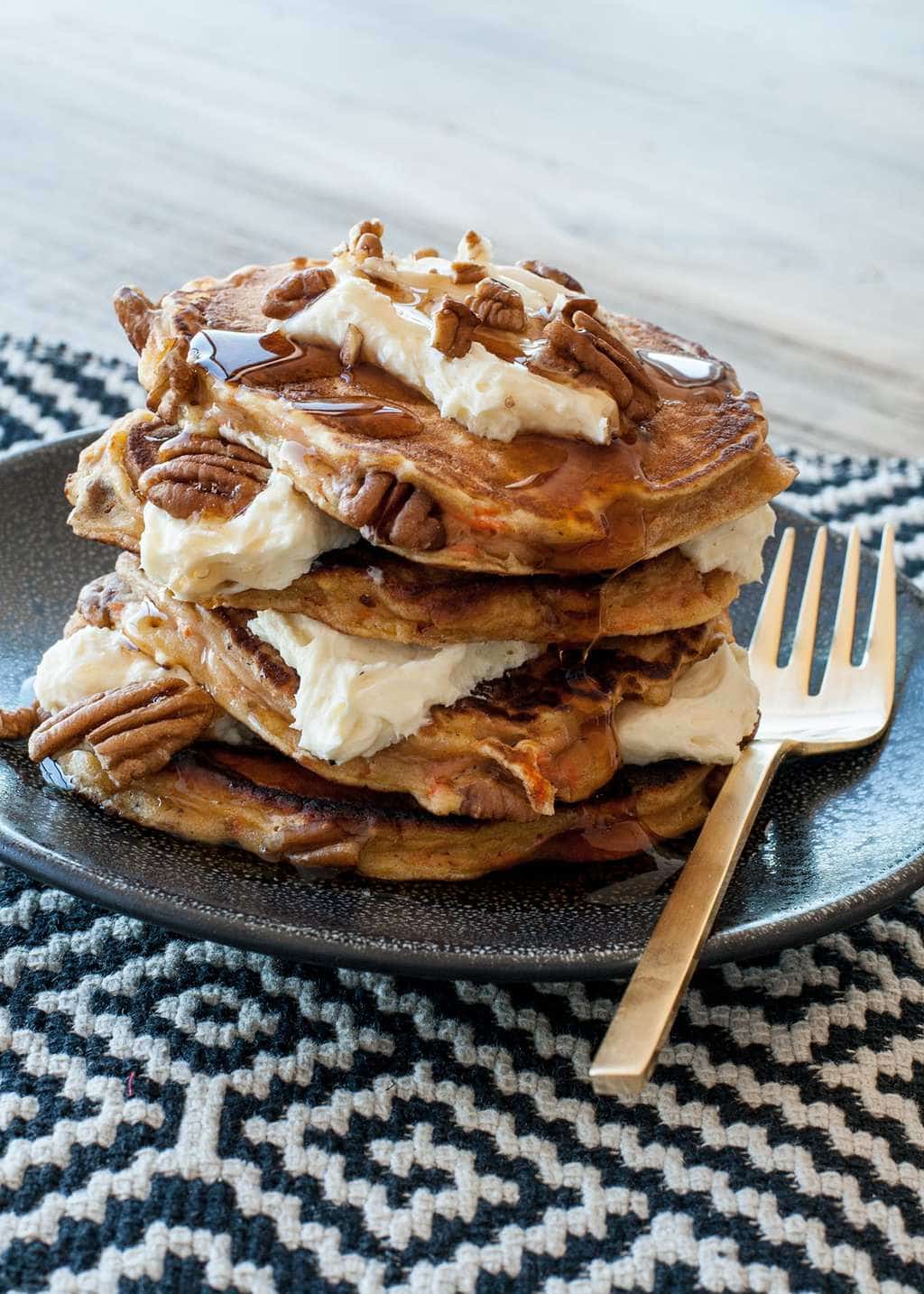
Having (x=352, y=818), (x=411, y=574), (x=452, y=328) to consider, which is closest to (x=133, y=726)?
(x=352, y=818)

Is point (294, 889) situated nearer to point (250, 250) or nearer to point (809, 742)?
point (809, 742)

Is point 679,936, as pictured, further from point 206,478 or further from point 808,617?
point 808,617

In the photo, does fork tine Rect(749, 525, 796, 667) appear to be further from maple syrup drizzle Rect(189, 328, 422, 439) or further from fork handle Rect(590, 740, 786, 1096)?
maple syrup drizzle Rect(189, 328, 422, 439)

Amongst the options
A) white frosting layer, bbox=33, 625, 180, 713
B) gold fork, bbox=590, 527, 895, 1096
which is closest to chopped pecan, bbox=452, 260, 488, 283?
white frosting layer, bbox=33, 625, 180, 713

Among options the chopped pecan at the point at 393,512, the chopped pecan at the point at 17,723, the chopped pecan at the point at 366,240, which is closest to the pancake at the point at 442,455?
the chopped pecan at the point at 393,512

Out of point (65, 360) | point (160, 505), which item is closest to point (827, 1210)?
point (160, 505)

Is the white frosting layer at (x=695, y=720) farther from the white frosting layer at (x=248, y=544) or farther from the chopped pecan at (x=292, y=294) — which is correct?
the chopped pecan at (x=292, y=294)

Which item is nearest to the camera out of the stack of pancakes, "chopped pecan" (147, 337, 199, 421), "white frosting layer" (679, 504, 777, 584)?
the stack of pancakes
